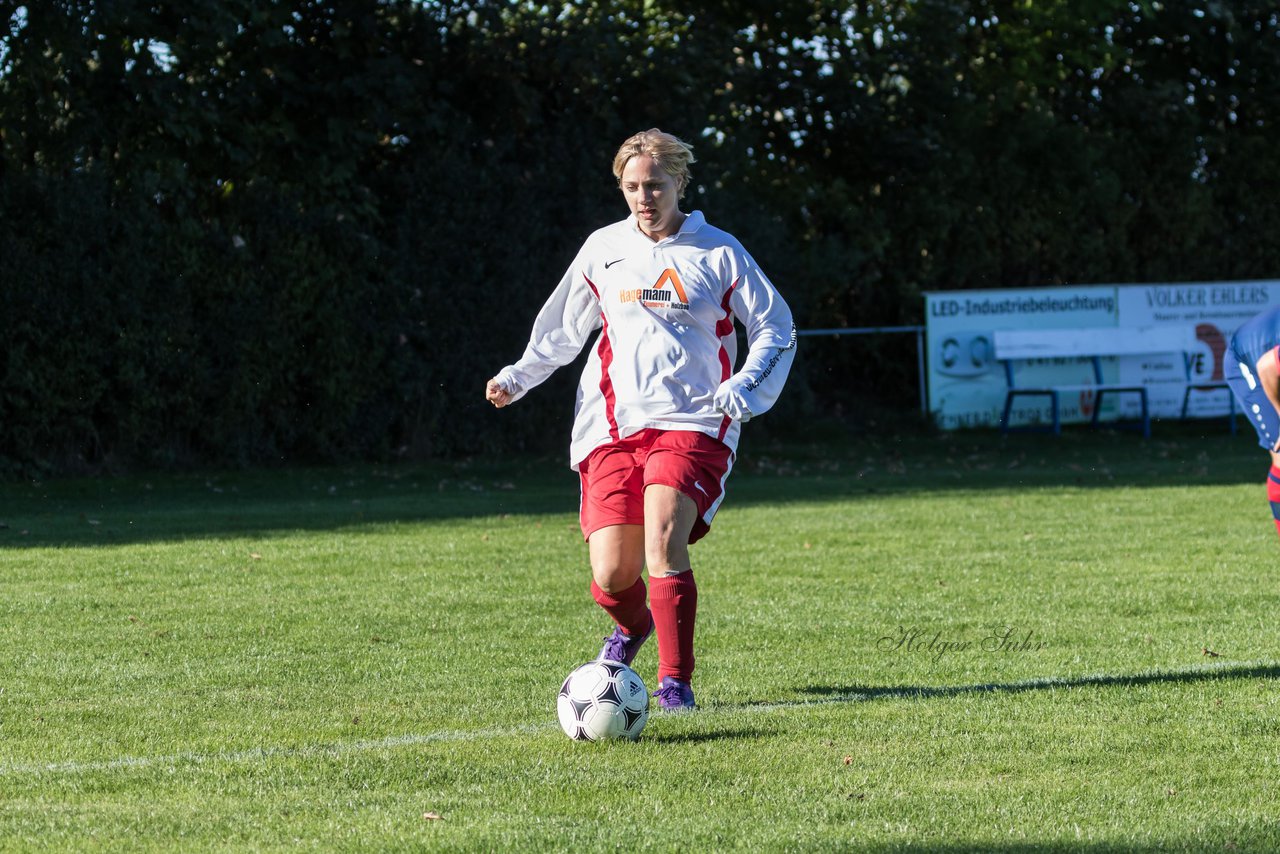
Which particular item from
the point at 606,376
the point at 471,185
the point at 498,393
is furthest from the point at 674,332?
the point at 471,185

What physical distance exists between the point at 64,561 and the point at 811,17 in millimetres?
16189

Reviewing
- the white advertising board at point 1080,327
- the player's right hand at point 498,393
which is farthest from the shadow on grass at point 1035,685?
the white advertising board at point 1080,327

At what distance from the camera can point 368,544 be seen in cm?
1188

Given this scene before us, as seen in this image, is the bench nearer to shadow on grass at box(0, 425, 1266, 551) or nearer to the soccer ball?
shadow on grass at box(0, 425, 1266, 551)

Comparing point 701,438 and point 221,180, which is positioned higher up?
point 221,180

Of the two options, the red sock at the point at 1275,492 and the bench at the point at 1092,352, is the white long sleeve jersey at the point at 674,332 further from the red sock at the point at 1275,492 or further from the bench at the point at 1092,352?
the bench at the point at 1092,352

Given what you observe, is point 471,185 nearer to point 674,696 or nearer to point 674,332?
point 674,332

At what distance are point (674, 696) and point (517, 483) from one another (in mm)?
11672

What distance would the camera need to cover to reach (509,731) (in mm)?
5957

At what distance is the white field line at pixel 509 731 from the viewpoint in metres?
5.40

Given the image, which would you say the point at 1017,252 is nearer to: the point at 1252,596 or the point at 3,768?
the point at 1252,596

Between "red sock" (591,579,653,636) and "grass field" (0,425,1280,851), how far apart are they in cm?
45

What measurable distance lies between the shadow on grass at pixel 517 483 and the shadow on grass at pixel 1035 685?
22.6ft

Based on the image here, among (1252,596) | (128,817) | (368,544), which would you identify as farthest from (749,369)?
(368,544)
